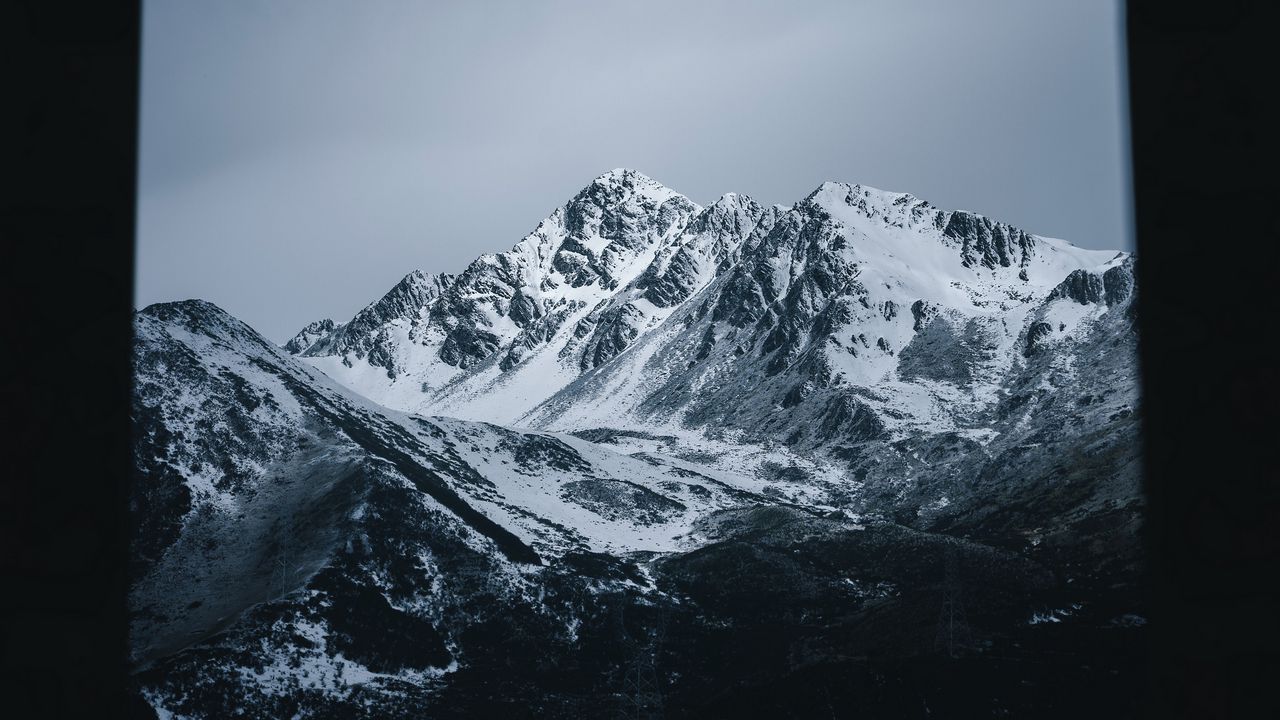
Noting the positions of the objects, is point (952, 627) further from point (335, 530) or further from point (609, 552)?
point (335, 530)

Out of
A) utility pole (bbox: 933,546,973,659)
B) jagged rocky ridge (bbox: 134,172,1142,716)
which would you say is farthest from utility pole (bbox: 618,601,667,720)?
utility pole (bbox: 933,546,973,659)

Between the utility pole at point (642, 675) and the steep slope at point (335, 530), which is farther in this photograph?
the steep slope at point (335, 530)

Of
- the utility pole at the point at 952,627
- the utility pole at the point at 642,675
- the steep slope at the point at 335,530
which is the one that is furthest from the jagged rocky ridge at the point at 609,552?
the utility pole at the point at 952,627

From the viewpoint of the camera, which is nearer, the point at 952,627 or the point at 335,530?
the point at 952,627

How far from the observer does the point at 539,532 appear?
3962 inches

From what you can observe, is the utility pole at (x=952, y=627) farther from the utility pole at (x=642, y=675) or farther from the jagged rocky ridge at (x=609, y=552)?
the utility pole at (x=642, y=675)

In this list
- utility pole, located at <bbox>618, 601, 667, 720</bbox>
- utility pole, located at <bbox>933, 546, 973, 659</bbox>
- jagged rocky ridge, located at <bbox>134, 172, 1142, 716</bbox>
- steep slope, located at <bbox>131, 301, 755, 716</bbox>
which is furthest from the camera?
steep slope, located at <bbox>131, 301, 755, 716</bbox>

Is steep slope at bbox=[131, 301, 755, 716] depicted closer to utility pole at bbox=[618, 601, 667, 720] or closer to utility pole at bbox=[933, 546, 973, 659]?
utility pole at bbox=[618, 601, 667, 720]

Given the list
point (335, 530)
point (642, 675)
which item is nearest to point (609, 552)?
point (335, 530)

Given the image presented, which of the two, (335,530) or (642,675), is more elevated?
(335,530)

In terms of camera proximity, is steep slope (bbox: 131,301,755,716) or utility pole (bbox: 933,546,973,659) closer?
utility pole (bbox: 933,546,973,659)

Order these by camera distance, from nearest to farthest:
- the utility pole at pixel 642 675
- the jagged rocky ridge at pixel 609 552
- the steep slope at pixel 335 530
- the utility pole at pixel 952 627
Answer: the utility pole at pixel 642 675
the jagged rocky ridge at pixel 609 552
the utility pole at pixel 952 627
the steep slope at pixel 335 530

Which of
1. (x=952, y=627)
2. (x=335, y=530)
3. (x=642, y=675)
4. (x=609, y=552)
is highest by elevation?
(x=335, y=530)

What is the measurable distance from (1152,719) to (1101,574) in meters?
86.3
